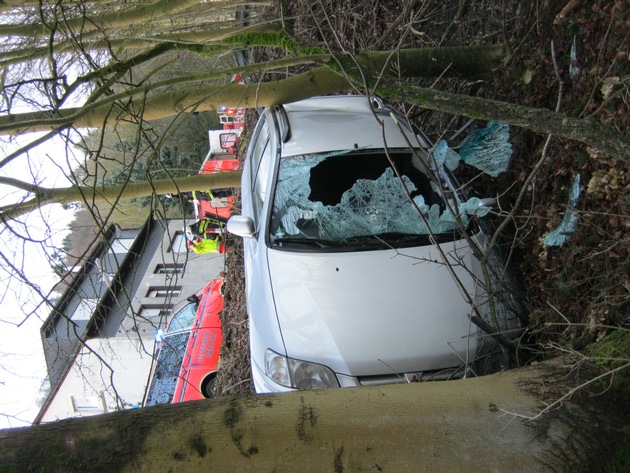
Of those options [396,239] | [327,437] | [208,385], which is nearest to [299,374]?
[396,239]

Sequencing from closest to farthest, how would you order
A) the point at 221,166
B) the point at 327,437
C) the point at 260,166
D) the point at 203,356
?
the point at 327,437 → the point at 260,166 → the point at 203,356 → the point at 221,166

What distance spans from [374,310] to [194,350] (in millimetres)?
5202

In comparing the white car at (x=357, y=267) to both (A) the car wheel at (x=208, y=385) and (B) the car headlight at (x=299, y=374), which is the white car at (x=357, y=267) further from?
(A) the car wheel at (x=208, y=385)

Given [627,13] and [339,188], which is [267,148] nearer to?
[339,188]

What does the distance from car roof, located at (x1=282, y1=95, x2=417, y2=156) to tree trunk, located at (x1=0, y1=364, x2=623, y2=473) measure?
2590 millimetres

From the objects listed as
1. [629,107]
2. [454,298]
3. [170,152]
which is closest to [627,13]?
[629,107]

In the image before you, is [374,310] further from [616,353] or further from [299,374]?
[616,353]

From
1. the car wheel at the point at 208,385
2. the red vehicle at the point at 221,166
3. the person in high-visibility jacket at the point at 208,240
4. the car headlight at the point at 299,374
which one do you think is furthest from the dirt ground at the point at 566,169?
the person in high-visibility jacket at the point at 208,240

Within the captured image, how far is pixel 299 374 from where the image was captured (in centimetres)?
339

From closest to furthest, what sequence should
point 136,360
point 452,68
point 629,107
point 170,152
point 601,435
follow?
point 601,435 → point 629,107 → point 452,68 → point 136,360 → point 170,152

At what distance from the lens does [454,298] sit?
3.51m

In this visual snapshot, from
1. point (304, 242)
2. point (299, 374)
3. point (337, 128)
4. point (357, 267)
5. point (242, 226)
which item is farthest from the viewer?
point (337, 128)

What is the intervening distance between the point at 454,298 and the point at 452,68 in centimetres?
227

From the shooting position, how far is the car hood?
130 inches
